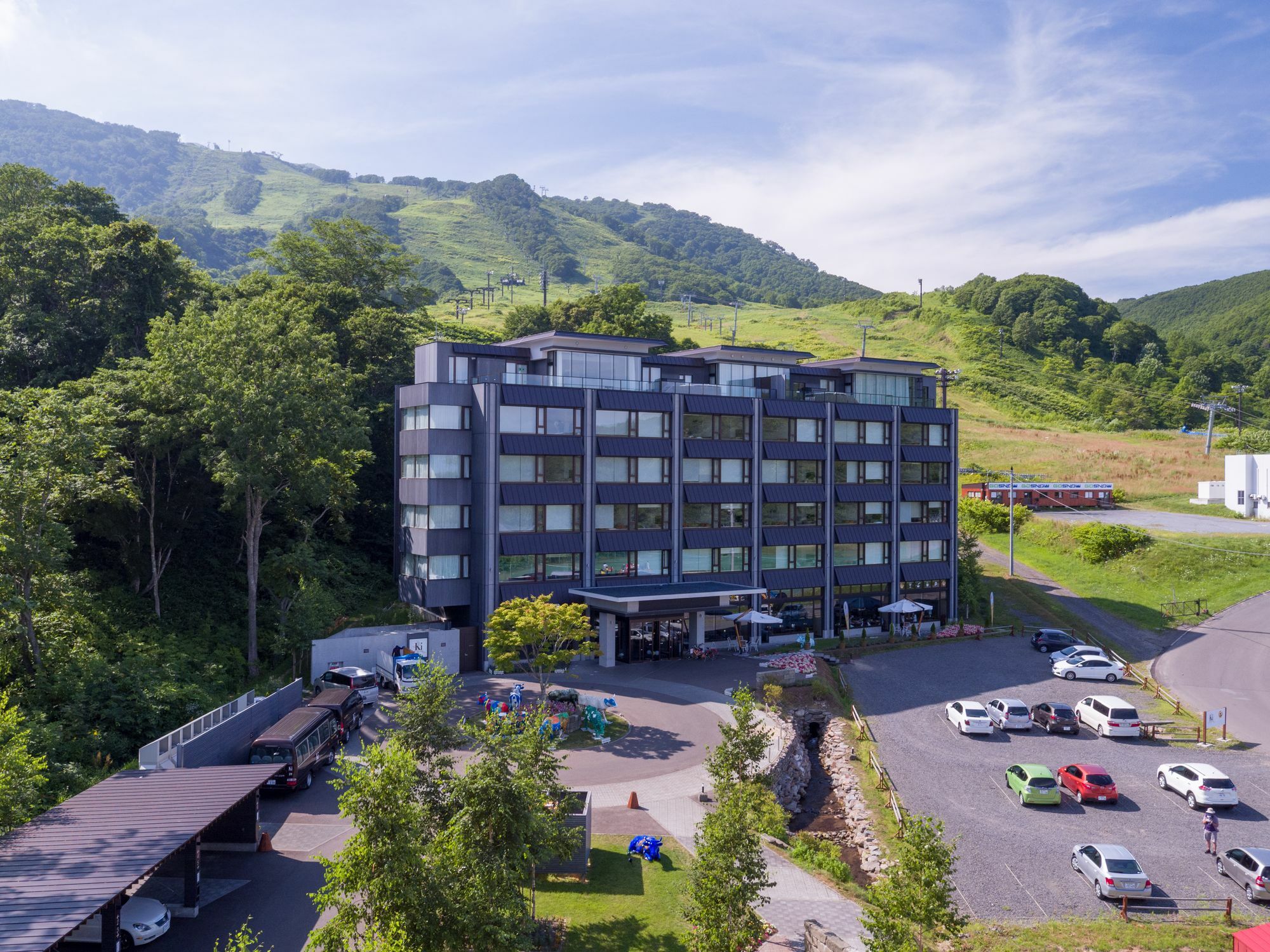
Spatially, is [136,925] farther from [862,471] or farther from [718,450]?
[862,471]

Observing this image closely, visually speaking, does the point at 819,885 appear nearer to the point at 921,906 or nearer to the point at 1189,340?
the point at 921,906

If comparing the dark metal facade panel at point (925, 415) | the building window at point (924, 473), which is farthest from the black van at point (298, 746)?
Answer: the dark metal facade panel at point (925, 415)

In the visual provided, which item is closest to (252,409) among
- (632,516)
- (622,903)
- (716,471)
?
(632,516)

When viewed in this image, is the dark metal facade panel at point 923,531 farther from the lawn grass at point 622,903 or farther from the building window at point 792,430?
the lawn grass at point 622,903

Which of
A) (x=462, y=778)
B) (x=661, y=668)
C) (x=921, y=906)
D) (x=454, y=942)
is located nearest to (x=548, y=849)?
(x=462, y=778)

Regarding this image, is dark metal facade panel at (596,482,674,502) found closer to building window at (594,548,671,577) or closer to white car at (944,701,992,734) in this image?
building window at (594,548,671,577)

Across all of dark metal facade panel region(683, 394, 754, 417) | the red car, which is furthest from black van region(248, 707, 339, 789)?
dark metal facade panel region(683, 394, 754, 417)
